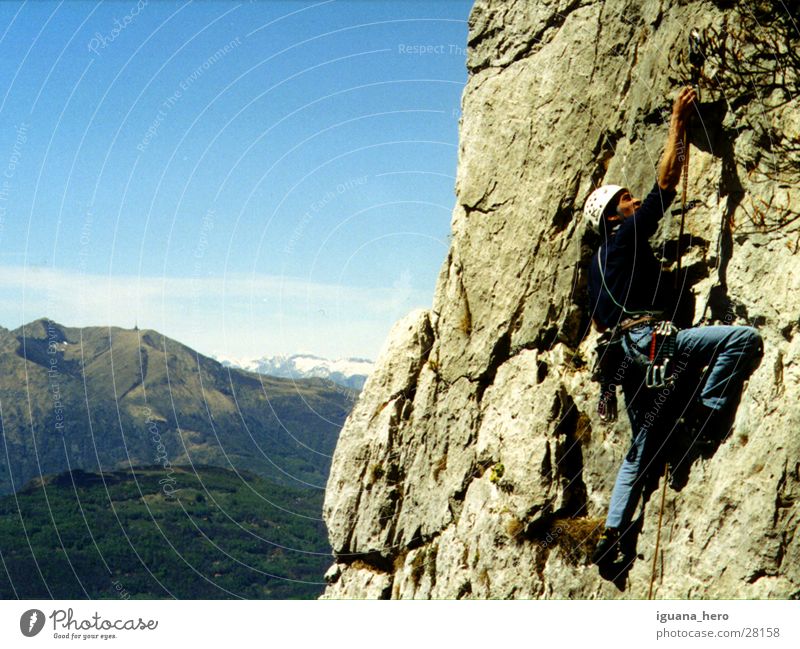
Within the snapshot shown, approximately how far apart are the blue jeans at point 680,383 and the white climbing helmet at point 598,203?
2.26m

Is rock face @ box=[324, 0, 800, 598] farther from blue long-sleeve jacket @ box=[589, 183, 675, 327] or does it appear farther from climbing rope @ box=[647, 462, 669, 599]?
blue long-sleeve jacket @ box=[589, 183, 675, 327]

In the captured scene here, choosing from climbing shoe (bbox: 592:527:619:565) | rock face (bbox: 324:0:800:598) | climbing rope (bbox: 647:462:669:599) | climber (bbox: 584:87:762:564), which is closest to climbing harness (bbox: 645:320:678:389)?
climber (bbox: 584:87:762:564)

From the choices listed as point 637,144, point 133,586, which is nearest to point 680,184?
point 637,144

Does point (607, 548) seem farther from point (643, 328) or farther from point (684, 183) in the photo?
point (684, 183)

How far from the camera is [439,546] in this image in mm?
17750

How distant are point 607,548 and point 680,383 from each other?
132 inches

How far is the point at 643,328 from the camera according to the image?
1329 centimetres

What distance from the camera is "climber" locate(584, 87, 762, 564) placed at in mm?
12711

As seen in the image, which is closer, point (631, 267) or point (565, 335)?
point (631, 267)

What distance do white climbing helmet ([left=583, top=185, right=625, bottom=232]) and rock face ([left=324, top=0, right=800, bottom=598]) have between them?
4.20 ft

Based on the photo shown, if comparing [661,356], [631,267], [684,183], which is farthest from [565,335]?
[684,183]

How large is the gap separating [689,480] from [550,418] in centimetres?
327

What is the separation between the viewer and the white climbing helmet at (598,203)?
555 inches

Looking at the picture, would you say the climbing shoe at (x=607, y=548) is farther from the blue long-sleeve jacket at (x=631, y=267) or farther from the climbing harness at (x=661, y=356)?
the blue long-sleeve jacket at (x=631, y=267)
